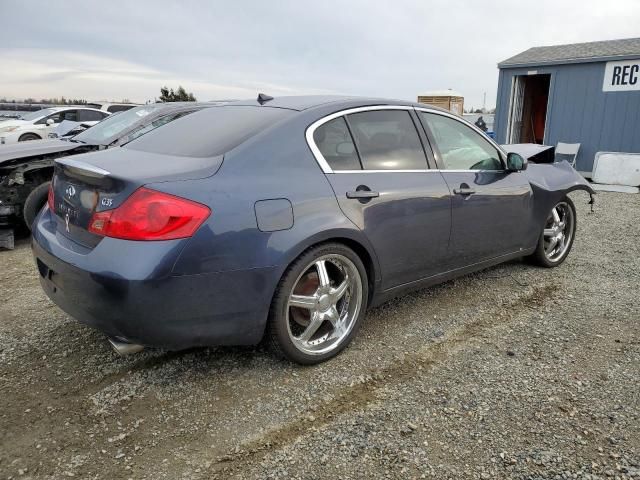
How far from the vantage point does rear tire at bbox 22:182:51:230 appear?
5474 millimetres

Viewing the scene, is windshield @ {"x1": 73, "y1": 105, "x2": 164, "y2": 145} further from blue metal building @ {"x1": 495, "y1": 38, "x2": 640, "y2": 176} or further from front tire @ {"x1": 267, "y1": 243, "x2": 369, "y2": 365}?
blue metal building @ {"x1": 495, "y1": 38, "x2": 640, "y2": 176}

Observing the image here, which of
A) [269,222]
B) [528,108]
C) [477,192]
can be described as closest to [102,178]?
[269,222]

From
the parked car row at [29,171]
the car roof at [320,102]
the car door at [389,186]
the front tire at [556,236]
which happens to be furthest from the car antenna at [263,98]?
→ the parked car row at [29,171]

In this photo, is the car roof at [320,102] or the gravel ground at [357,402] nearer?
the gravel ground at [357,402]

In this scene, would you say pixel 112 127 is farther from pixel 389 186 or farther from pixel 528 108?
pixel 528 108

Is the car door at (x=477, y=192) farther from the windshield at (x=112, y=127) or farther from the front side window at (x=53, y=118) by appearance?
the front side window at (x=53, y=118)

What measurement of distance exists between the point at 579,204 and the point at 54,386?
8692 mm

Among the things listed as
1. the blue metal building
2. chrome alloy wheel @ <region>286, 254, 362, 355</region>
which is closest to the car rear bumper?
chrome alloy wheel @ <region>286, 254, 362, 355</region>

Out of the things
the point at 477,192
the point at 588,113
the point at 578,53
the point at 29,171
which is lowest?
the point at 29,171

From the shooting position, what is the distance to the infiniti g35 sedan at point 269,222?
7.51 feet

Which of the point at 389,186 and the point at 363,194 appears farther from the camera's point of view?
the point at 389,186

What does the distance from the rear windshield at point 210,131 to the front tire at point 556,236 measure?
2.89 m

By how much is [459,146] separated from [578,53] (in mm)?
10895

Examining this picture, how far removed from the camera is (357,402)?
2564mm
